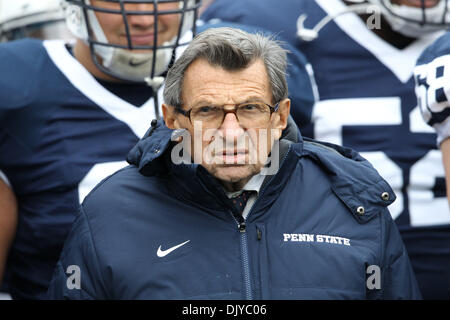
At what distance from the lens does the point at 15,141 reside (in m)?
2.85

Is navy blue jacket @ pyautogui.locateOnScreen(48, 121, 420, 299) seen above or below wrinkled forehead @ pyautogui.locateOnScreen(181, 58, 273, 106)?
below

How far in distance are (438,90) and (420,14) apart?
0.86m

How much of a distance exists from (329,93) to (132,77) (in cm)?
78

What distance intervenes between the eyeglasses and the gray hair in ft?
0.23

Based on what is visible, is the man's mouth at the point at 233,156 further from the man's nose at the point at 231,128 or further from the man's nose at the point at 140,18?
the man's nose at the point at 140,18

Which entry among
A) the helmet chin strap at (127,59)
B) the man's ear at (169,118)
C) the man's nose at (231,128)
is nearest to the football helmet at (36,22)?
the helmet chin strap at (127,59)

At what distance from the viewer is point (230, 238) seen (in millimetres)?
2133

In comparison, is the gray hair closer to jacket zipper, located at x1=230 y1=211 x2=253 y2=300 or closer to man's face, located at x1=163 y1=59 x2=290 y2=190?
man's face, located at x1=163 y1=59 x2=290 y2=190

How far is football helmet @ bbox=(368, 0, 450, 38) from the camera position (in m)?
3.13

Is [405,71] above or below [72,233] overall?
above

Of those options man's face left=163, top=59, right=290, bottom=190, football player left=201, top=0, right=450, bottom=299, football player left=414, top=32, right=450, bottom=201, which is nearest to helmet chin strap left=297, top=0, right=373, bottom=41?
football player left=201, top=0, right=450, bottom=299

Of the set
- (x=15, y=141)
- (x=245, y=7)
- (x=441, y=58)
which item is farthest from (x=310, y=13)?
(x=15, y=141)
